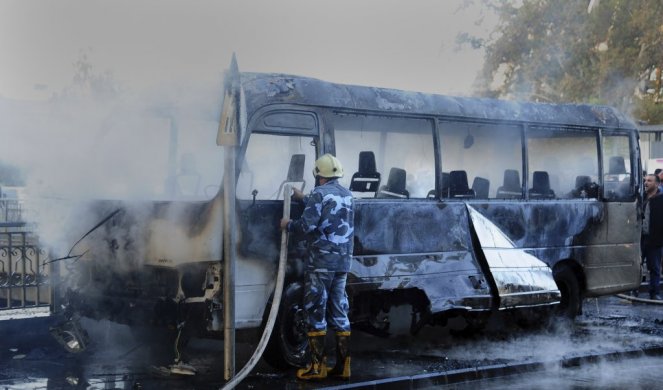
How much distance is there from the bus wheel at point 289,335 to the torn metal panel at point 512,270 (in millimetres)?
2883

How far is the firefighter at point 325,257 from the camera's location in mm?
8953

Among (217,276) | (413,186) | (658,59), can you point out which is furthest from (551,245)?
(658,59)

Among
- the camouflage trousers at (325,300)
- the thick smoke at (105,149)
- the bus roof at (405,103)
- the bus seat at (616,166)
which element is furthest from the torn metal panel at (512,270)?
the thick smoke at (105,149)

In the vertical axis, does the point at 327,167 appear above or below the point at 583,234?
above

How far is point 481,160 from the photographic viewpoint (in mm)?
12344

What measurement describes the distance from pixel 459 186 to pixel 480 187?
1.70 feet

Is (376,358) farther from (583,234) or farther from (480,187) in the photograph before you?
(583,234)

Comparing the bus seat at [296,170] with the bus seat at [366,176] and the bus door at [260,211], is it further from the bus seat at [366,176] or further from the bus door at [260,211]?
the bus seat at [366,176]

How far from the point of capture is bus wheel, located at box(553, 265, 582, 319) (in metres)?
13.3

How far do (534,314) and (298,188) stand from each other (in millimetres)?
4734

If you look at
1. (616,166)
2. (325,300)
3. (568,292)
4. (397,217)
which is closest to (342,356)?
(325,300)

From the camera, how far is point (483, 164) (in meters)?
12.4

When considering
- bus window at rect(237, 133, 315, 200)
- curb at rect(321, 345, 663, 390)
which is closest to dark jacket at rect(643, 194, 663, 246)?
curb at rect(321, 345, 663, 390)

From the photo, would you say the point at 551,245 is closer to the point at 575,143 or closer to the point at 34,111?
the point at 575,143
